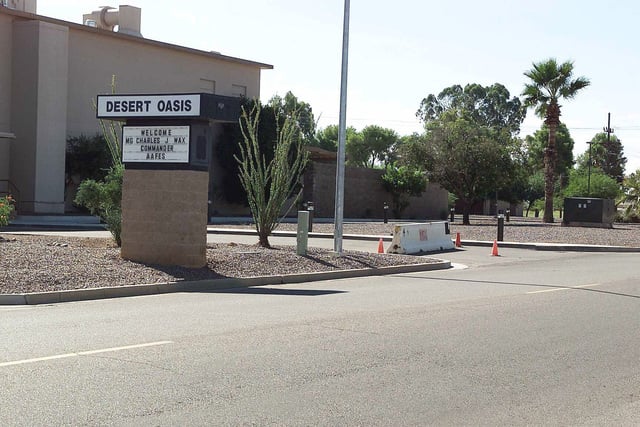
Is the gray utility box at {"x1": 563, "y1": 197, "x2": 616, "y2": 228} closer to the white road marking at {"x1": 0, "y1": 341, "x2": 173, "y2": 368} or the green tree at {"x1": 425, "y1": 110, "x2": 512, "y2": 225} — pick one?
the green tree at {"x1": 425, "y1": 110, "x2": 512, "y2": 225}

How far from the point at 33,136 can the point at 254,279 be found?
28.8m

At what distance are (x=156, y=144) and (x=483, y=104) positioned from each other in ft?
407

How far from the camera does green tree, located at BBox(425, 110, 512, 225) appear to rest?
46.8 metres

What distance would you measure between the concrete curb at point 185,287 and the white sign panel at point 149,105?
3.40 metres

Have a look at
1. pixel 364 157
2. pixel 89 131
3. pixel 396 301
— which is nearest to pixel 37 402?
pixel 396 301

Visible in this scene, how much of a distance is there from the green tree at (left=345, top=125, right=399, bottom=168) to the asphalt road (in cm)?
9604

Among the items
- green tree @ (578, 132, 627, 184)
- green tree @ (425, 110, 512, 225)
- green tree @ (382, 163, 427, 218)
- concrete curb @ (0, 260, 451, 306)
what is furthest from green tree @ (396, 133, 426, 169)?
green tree @ (578, 132, 627, 184)

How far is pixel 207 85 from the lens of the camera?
51.8 meters

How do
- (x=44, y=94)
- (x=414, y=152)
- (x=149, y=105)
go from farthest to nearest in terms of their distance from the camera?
1. (x=414, y=152)
2. (x=44, y=94)
3. (x=149, y=105)

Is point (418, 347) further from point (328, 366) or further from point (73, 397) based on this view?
point (73, 397)

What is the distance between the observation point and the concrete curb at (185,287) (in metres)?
13.0

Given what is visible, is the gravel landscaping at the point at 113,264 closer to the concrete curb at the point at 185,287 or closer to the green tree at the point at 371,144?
the concrete curb at the point at 185,287

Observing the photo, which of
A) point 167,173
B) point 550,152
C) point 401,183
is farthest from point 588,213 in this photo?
point 167,173

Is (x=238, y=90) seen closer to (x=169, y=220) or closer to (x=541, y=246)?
(x=541, y=246)
